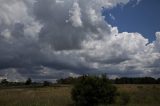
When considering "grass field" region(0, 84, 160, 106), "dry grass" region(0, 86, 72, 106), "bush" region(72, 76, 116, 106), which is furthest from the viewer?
"dry grass" region(0, 86, 72, 106)

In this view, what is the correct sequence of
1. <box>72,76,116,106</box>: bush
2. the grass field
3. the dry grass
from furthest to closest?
the dry grass
the grass field
<box>72,76,116,106</box>: bush

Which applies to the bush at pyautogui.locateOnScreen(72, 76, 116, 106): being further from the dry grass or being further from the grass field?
the dry grass

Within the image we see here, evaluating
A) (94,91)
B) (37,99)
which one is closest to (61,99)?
(37,99)

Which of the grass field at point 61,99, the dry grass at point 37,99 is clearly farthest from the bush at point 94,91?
the dry grass at point 37,99

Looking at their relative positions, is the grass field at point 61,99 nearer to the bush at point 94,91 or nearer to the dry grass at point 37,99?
the dry grass at point 37,99

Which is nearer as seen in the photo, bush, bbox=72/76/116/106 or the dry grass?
bush, bbox=72/76/116/106

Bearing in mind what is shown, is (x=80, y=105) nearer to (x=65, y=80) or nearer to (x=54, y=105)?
(x=54, y=105)

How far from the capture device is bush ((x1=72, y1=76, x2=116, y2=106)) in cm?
4056

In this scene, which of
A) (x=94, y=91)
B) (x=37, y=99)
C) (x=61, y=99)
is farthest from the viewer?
(x=37, y=99)

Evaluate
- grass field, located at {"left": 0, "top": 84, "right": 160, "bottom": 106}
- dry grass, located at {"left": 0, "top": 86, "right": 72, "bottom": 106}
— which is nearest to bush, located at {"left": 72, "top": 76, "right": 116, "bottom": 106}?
grass field, located at {"left": 0, "top": 84, "right": 160, "bottom": 106}

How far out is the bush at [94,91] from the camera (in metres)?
40.6

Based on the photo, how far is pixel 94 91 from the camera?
40.6 meters

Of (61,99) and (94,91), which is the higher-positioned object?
(94,91)

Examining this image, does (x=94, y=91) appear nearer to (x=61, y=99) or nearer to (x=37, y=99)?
(x=61, y=99)
